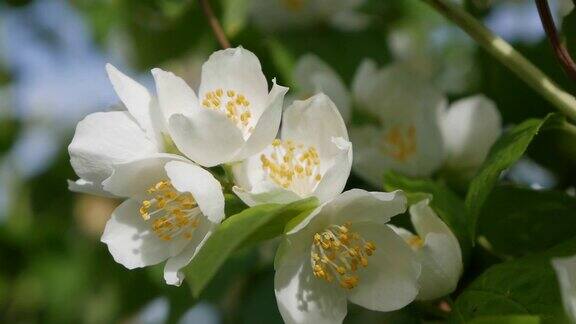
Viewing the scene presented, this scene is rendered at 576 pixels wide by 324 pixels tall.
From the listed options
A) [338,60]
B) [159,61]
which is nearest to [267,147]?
[338,60]

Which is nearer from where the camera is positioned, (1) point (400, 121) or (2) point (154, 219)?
(2) point (154, 219)

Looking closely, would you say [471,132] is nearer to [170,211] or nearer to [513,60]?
[513,60]

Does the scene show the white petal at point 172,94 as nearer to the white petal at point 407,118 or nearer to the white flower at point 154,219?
the white flower at point 154,219

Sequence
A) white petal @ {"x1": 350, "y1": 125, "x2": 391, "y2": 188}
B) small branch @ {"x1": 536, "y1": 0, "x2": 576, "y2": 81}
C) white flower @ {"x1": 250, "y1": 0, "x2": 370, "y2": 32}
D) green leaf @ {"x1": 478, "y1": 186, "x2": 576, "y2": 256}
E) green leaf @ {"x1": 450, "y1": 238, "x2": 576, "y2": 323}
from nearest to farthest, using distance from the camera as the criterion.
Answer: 1. green leaf @ {"x1": 450, "y1": 238, "x2": 576, "y2": 323}
2. small branch @ {"x1": 536, "y1": 0, "x2": 576, "y2": 81}
3. green leaf @ {"x1": 478, "y1": 186, "x2": 576, "y2": 256}
4. white petal @ {"x1": 350, "y1": 125, "x2": 391, "y2": 188}
5. white flower @ {"x1": 250, "y1": 0, "x2": 370, "y2": 32}

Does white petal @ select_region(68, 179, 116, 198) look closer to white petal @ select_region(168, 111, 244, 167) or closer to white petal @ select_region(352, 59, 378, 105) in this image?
white petal @ select_region(168, 111, 244, 167)

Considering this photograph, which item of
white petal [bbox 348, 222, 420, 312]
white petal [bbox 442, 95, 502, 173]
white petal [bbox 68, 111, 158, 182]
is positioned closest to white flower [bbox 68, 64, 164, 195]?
white petal [bbox 68, 111, 158, 182]

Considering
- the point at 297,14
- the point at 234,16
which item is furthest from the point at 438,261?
the point at 297,14

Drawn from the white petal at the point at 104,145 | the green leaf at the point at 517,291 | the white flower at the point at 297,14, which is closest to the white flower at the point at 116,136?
the white petal at the point at 104,145
